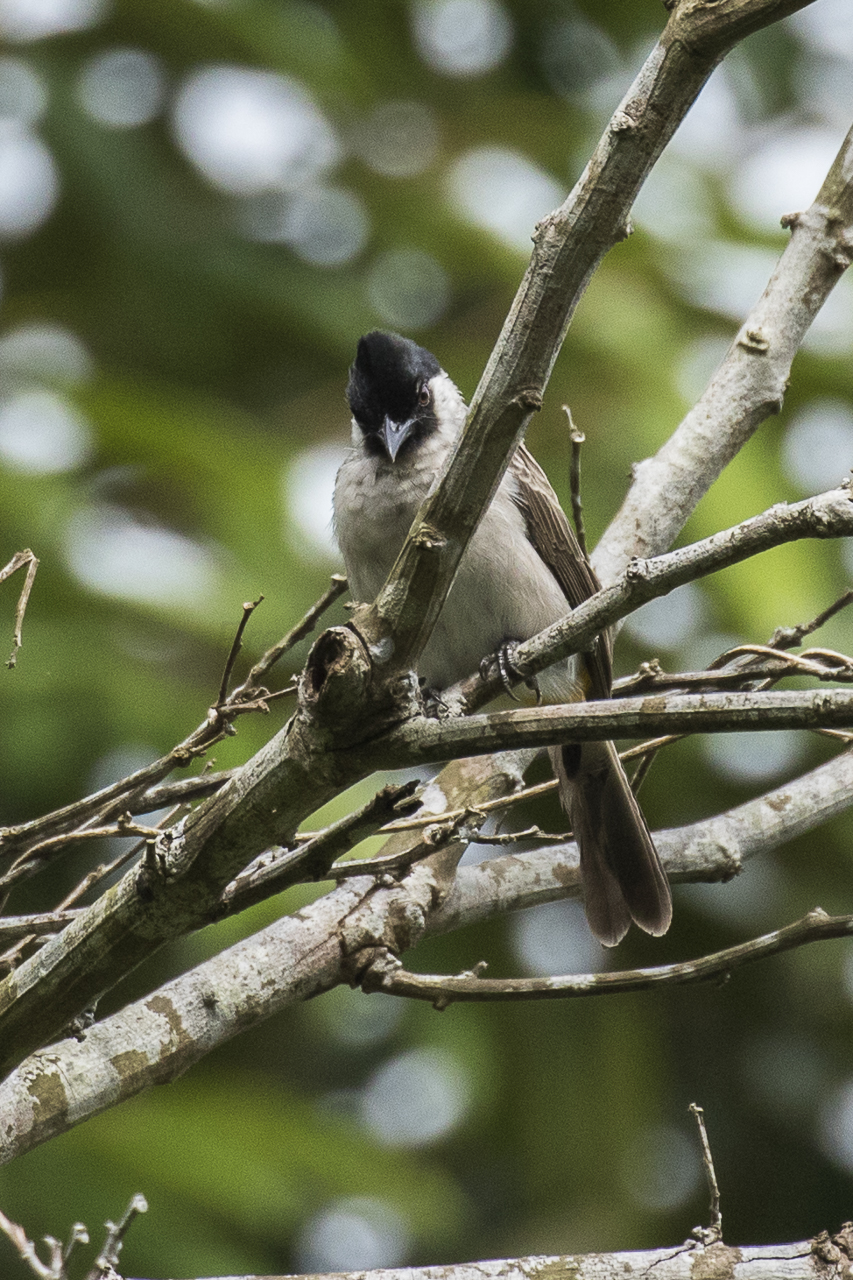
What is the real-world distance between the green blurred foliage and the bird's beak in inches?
34.7

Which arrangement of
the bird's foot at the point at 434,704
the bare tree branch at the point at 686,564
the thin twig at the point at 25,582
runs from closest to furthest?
1. the bare tree branch at the point at 686,564
2. the thin twig at the point at 25,582
3. the bird's foot at the point at 434,704

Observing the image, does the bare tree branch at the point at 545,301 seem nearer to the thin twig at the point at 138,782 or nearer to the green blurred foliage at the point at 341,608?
the thin twig at the point at 138,782

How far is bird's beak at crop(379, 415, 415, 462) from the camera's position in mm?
3570

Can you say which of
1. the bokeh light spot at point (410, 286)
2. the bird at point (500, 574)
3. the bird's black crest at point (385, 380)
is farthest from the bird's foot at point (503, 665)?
the bokeh light spot at point (410, 286)

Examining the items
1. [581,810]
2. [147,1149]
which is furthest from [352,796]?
[147,1149]

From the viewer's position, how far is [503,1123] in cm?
565

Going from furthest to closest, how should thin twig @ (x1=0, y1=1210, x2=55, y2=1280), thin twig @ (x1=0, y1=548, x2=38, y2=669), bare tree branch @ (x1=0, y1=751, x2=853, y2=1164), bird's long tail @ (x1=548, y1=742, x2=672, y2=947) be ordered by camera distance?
bird's long tail @ (x1=548, y1=742, x2=672, y2=947) < bare tree branch @ (x1=0, y1=751, x2=853, y2=1164) < thin twig @ (x1=0, y1=548, x2=38, y2=669) < thin twig @ (x1=0, y1=1210, x2=55, y2=1280)

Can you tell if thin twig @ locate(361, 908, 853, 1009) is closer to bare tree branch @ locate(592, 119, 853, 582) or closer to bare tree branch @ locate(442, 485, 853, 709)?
bare tree branch @ locate(442, 485, 853, 709)

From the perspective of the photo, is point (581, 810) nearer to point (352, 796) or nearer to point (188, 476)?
point (352, 796)

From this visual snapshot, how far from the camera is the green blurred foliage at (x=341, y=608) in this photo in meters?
4.30

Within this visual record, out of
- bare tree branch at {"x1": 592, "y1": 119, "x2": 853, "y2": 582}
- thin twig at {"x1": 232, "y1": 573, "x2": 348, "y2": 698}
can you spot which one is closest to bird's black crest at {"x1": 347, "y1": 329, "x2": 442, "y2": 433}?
bare tree branch at {"x1": 592, "y1": 119, "x2": 853, "y2": 582}

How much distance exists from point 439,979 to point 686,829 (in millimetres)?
940

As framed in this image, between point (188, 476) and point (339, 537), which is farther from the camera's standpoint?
point (188, 476)

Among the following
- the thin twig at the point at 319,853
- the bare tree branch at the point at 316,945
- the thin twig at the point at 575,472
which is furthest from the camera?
the thin twig at the point at 575,472
